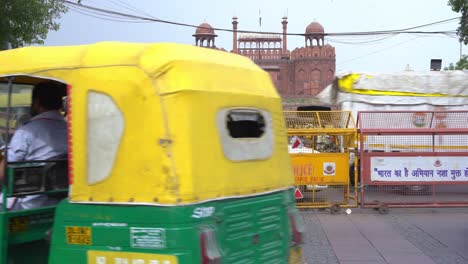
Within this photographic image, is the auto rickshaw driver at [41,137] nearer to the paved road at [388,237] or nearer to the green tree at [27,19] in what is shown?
the paved road at [388,237]

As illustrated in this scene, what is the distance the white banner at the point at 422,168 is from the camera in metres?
10.8

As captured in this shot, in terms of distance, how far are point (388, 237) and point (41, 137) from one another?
6569mm

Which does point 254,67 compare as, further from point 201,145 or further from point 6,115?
point 6,115

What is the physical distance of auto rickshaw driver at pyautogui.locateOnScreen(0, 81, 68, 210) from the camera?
12.5 ft

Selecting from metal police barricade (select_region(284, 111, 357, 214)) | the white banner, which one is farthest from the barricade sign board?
the white banner

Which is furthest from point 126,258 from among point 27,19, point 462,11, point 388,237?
point 462,11

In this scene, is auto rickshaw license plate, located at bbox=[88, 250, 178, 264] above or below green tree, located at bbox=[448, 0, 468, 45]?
below

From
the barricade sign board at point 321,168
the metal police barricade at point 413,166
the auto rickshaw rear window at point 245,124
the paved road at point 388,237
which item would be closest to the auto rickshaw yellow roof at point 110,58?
the auto rickshaw rear window at point 245,124

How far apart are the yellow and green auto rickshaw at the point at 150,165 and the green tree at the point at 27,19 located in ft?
30.0

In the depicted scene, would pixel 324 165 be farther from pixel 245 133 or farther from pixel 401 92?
pixel 245 133

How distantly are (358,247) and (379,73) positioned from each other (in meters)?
7.64

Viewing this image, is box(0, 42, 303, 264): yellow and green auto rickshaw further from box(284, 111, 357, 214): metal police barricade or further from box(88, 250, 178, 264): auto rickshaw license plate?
box(284, 111, 357, 214): metal police barricade

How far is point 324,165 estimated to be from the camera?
11.1 meters

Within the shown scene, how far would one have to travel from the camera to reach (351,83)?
46.2ft
